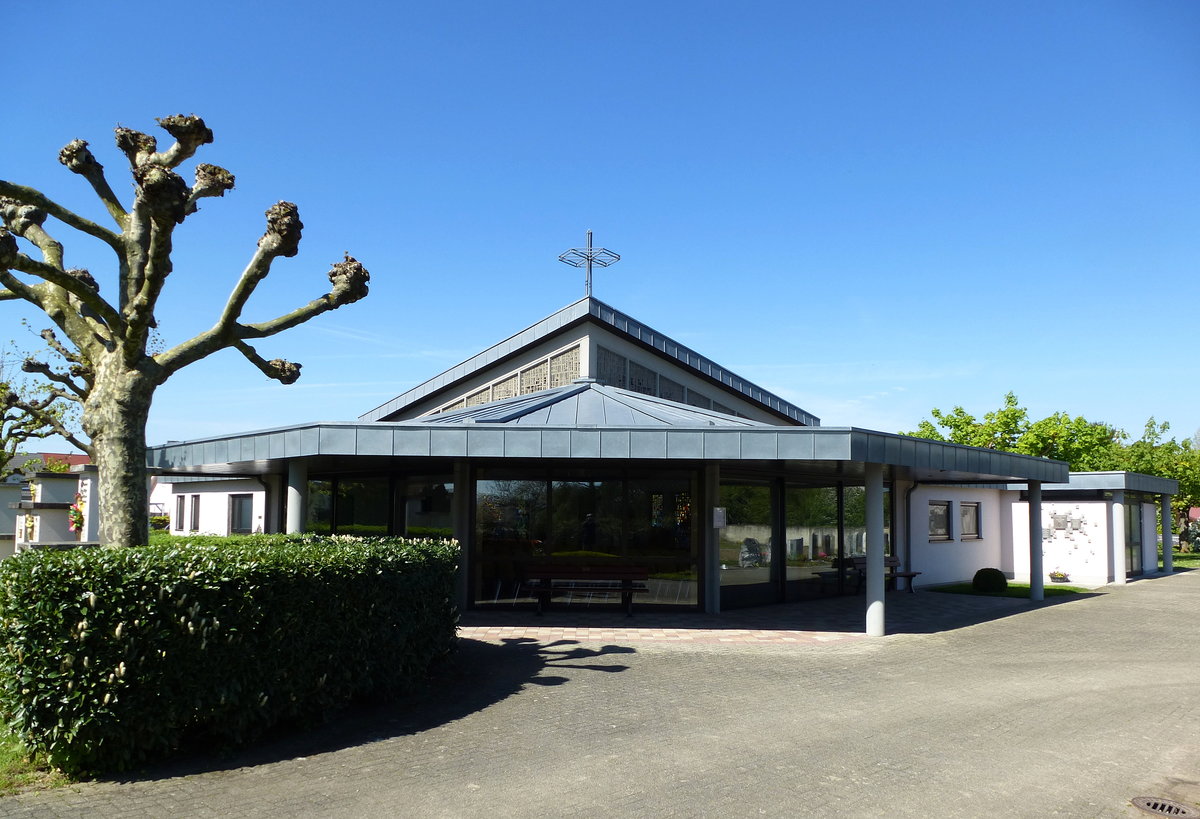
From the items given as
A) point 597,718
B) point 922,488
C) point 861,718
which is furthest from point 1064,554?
point 597,718

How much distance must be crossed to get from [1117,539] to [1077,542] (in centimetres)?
104

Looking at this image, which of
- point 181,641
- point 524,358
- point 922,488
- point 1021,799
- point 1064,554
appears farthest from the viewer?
point 1064,554

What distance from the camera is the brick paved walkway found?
5.61m

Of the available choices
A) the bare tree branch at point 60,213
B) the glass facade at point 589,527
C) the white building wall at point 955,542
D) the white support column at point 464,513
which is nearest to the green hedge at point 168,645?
the bare tree branch at point 60,213

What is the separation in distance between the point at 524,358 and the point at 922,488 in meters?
10.3

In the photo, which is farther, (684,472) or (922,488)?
(922,488)

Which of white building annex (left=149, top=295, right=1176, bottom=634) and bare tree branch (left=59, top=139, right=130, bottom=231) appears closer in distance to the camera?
bare tree branch (left=59, top=139, right=130, bottom=231)

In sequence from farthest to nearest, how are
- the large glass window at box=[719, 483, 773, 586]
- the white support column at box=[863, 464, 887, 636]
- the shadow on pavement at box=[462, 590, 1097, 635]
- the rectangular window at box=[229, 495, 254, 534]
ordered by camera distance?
the rectangular window at box=[229, 495, 254, 534] → the large glass window at box=[719, 483, 773, 586] → the shadow on pavement at box=[462, 590, 1097, 635] → the white support column at box=[863, 464, 887, 636]

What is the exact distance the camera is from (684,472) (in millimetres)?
14812

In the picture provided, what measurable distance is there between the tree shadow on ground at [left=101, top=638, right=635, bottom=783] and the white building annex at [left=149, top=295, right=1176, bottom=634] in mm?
2596

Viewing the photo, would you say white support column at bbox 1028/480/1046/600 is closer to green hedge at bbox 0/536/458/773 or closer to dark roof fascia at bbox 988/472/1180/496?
dark roof fascia at bbox 988/472/1180/496

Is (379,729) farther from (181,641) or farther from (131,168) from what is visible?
(131,168)

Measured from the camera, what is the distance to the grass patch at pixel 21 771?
584 centimetres

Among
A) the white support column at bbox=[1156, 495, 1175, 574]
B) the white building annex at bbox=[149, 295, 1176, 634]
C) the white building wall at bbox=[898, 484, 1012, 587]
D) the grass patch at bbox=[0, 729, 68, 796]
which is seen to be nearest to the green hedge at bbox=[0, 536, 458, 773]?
the grass patch at bbox=[0, 729, 68, 796]
